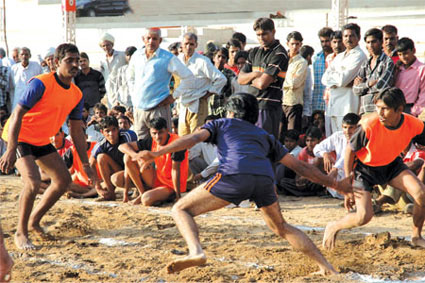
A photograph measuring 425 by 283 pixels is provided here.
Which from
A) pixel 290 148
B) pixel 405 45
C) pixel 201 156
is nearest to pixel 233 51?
pixel 201 156

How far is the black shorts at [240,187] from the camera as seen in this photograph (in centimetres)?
500

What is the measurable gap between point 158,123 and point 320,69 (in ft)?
9.43

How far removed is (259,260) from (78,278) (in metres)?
1.55

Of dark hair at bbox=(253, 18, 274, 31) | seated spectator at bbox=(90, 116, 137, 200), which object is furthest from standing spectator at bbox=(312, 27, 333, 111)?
seated spectator at bbox=(90, 116, 137, 200)

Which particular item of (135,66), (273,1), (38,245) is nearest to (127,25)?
(273,1)

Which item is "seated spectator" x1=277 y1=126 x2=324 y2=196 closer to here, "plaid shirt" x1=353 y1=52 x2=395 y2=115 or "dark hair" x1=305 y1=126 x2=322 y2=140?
"dark hair" x1=305 y1=126 x2=322 y2=140

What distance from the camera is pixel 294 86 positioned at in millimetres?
9570

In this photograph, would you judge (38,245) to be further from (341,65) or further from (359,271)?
(341,65)

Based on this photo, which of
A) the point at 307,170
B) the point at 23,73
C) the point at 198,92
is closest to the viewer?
the point at 307,170

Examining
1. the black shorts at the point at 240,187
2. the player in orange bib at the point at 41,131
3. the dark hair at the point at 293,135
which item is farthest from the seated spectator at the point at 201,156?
the black shorts at the point at 240,187

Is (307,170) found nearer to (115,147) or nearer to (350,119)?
(350,119)

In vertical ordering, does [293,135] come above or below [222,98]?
below

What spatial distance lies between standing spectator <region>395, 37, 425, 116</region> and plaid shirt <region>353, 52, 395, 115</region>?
23cm

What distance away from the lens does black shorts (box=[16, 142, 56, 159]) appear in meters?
6.41
